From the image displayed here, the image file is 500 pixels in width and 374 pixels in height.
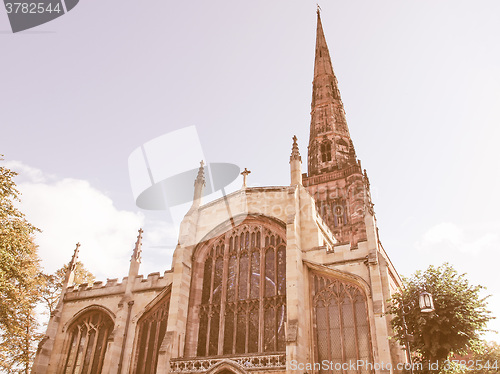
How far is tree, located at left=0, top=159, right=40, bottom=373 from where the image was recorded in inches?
625

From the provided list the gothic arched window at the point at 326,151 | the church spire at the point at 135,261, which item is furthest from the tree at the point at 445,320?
the gothic arched window at the point at 326,151

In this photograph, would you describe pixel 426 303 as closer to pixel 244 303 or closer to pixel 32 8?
pixel 244 303

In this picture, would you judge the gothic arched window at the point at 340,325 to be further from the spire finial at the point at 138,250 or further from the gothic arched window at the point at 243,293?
the spire finial at the point at 138,250

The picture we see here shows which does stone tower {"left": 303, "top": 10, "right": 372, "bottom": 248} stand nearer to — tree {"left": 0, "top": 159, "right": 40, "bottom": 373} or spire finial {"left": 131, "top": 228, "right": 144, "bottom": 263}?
spire finial {"left": 131, "top": 228, "right": 144, "bottom": 263}

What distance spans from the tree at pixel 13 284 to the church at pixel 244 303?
Result: 1.94 m

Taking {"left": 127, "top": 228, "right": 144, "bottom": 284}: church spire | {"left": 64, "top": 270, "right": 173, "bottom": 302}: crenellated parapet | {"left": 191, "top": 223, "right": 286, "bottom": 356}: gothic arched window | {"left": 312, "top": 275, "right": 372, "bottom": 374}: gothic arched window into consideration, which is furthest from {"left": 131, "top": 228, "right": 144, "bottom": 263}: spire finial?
{"left": 312, "top": 275, "right": 372, "bottom": 374}: gothic arched window

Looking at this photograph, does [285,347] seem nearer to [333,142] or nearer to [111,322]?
[111,322]

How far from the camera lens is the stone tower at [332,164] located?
30.2 metres

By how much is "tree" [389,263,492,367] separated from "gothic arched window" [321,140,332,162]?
2274 centimetres

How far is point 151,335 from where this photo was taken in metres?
19.8

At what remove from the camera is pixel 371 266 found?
1638 cm

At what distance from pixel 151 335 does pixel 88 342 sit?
400cm

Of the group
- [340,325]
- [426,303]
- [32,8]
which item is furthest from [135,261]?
[426,303]

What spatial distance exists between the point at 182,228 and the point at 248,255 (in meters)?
3.93
